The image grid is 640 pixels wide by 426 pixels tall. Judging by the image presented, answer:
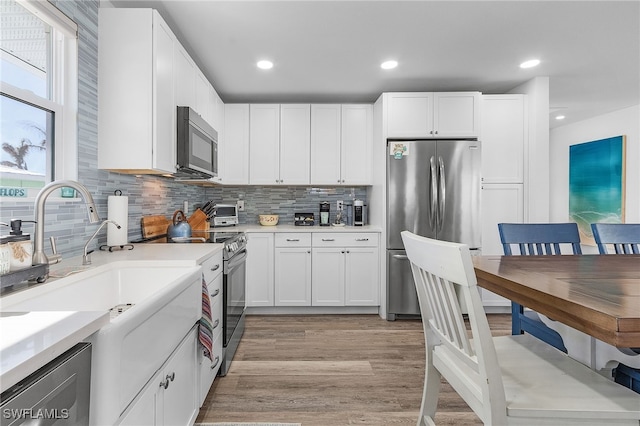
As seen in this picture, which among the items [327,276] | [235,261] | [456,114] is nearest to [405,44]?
[456,114]

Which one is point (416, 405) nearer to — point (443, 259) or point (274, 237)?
point (443, 259)

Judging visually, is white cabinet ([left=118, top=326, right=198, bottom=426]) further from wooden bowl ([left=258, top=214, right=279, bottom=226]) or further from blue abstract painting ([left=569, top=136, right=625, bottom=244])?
blue abstract painting ([left=569, top=136, right=625, bottom=244])

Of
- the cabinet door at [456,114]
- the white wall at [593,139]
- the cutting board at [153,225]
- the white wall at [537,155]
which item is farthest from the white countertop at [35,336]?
the white wall at [593,139]

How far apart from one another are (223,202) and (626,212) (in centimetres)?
523

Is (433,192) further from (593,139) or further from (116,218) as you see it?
(593,139)

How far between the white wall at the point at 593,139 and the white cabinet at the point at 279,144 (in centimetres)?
418

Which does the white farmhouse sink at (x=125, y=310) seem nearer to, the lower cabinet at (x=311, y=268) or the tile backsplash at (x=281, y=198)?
the lower cabinet at (x=311, y=268)

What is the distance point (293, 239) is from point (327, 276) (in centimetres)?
55

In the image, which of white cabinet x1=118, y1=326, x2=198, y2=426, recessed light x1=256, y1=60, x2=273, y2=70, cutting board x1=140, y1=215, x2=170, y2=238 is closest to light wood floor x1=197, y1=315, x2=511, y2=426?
white cabinet x1=118, y1=326, x2=198, y2=426

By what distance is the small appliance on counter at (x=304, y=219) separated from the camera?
394cm

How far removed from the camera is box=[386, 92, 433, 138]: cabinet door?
3473 millimetres

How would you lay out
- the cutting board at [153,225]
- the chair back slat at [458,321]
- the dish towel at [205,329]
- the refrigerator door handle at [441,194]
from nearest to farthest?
the chair back slat at [458,321] < the dish towel at [205,329] < the cutting board at [153,225] < the refrigerator door handle at [441,194]

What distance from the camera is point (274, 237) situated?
355cm

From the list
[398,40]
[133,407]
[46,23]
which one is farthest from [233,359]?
[398,40]
